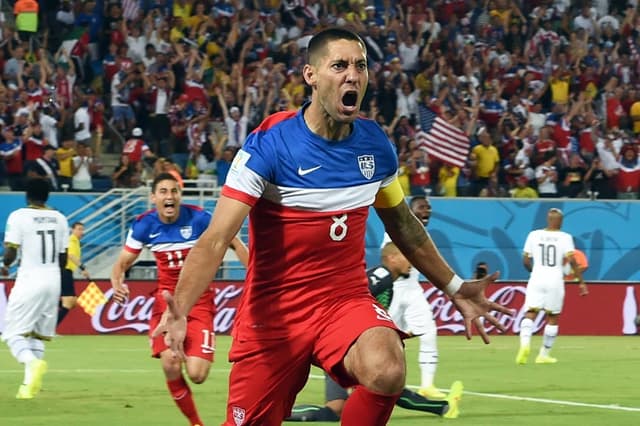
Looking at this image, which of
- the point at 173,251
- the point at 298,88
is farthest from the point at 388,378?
the point at 298,88

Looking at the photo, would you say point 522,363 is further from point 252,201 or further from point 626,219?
point 252,201

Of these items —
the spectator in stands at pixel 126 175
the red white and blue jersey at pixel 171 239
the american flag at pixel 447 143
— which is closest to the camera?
the red white and blue jersey at pixel 171 239

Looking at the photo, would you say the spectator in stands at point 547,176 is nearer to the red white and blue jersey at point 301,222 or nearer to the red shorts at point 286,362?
the red white and blue jersey at point 301,222

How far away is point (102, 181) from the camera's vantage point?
2659 cm

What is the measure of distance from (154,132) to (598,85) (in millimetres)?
11454

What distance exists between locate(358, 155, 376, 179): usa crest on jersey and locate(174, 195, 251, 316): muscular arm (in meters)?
0.68

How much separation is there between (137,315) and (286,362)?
18604mm

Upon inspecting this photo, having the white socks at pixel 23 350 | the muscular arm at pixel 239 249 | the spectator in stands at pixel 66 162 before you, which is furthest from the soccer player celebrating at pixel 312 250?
the spectator in stands at pixel 66 162

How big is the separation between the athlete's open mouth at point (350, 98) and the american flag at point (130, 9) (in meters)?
23.6

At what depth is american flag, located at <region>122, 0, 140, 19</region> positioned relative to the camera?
96.9 feet

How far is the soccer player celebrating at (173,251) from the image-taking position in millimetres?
11516

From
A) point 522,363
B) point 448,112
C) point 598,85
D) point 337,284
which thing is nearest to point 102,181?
point 448,112

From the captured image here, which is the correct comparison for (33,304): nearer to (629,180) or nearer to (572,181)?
(572,181)

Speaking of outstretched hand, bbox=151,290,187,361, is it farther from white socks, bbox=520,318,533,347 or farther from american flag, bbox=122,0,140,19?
american flag, bbox=122,0,140,19
